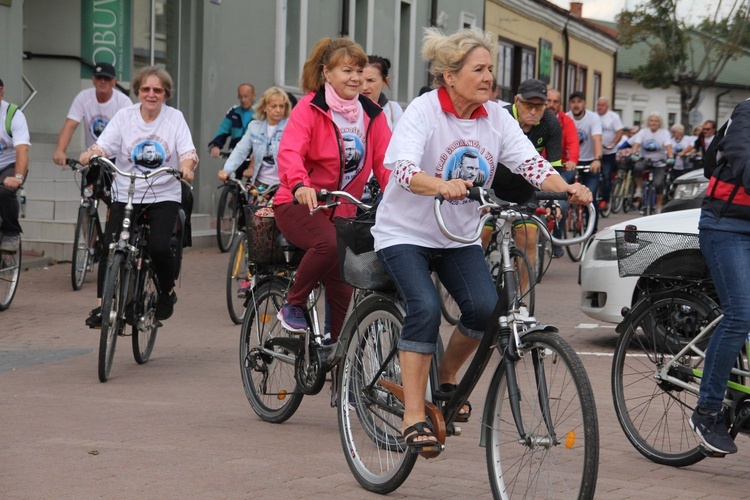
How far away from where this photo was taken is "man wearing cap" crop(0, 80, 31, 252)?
1117 cm

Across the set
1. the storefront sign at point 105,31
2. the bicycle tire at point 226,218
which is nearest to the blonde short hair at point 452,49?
the bicycle tire at point 226,218

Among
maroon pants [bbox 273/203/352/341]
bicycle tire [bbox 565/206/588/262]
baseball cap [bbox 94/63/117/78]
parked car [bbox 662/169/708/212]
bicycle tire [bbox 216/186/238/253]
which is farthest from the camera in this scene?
bicycle tire [bbox 565/206/588/262]

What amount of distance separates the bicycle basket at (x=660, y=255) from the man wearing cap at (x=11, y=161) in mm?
6254

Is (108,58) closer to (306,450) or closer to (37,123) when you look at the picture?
(37,123)

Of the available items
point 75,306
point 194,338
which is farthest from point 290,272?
point 75,306

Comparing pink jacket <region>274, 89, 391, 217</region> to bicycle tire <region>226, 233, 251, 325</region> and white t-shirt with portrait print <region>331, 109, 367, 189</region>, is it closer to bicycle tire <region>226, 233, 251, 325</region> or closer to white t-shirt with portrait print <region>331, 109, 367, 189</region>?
white t-shirt with portrait print <region>331, 109, 367, 189</region>

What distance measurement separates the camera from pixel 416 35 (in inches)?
1177

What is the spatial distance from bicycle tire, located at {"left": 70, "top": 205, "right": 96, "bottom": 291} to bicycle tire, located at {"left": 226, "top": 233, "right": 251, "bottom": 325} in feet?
7.59

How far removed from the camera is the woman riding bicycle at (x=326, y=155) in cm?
652

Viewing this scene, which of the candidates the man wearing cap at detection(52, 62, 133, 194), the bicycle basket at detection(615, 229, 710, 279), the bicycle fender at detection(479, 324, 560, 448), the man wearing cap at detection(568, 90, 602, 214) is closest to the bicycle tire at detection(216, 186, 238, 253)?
the man wearing cap at detection(52, 62, 133, 194)

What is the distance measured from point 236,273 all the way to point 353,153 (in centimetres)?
424

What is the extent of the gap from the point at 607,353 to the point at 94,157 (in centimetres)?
404

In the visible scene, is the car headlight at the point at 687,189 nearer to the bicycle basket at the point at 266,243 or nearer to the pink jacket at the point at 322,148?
the pink jacket at the point at 322,148

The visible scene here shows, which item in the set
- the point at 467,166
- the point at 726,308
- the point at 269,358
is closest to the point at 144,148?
the point at 269,358
